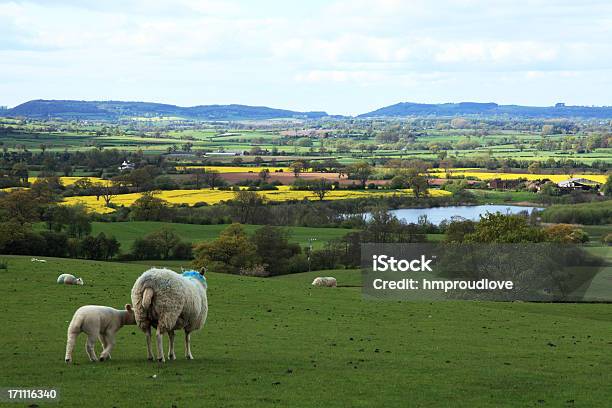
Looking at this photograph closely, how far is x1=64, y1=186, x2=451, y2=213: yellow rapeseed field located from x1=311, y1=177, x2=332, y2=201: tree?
0.81 metres

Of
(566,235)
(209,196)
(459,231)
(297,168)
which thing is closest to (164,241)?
(459,231)

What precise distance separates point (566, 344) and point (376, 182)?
4971 inches

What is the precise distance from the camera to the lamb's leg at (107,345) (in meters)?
18.2

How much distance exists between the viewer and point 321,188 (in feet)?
435

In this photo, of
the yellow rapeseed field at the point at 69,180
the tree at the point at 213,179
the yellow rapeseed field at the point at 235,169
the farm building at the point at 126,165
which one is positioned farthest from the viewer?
the farm building at the point at 126,165

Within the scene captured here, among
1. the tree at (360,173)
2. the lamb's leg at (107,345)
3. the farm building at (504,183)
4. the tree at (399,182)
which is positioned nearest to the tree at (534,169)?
the farm building at (504,183)

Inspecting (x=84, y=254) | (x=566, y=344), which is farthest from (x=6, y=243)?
(x=566, y=344)

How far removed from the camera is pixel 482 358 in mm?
21688

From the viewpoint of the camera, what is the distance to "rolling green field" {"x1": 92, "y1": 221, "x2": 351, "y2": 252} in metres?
79.4

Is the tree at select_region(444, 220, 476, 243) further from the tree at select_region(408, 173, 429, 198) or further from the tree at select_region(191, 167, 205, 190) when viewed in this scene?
the tree at select_region(191, 167, 205, 190)

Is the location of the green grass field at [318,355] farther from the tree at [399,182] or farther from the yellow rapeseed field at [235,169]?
the yellow rapeseed field at [235,169]

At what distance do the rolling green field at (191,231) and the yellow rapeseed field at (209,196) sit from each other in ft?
63.3

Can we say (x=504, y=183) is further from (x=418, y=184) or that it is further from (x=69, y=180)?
(x=69, y=180)

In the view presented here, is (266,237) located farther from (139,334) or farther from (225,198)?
(225,198)
